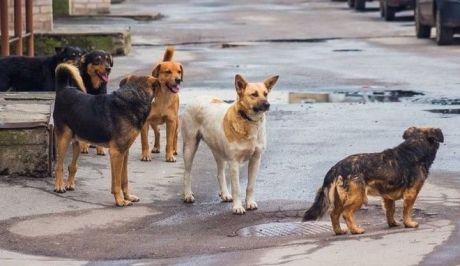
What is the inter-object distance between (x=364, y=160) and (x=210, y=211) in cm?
176

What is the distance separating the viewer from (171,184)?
11703 mm

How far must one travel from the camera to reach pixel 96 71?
1291 cm

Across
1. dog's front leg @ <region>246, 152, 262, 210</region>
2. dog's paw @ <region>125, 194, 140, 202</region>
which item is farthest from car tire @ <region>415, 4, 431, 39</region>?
dog's front leg @ <region>246, 152, 262, 210</region>

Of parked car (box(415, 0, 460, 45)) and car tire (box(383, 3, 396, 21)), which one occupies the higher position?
parked car (box(415, 0, 460, 45))

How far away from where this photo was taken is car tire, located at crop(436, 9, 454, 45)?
2544cm

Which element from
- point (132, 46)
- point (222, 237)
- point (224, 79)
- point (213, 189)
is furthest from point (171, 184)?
point (132, 46)

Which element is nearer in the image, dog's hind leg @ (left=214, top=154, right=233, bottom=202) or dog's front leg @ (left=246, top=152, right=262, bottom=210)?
dog's front leg @ (left=246, top=152, right=262, bottom=210)

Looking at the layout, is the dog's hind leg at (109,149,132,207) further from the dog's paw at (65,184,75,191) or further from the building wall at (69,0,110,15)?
the building wall at (69,0,110,15)

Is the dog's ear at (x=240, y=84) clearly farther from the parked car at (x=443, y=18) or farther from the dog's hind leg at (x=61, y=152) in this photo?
the parked car at (x=443, y=18)

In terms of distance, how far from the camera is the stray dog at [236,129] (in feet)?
33.9

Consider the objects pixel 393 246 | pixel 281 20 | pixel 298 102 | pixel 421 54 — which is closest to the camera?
pixel 393 246

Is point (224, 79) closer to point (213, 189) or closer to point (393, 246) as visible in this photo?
point (213, 189)

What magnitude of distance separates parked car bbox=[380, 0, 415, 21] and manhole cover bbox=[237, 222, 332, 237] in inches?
941

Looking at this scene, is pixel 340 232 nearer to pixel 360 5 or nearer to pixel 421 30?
pixel 421 30
